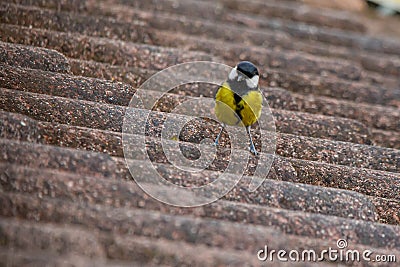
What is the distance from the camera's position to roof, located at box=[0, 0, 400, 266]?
1.38m

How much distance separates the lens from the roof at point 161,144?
1378 millimetres

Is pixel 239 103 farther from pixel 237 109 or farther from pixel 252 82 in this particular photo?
pixel 252 82

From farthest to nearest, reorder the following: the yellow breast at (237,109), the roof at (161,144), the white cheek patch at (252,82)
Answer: the white cheek patch at (252,82), the yellow breast at (237,109), the roof at (161,144)

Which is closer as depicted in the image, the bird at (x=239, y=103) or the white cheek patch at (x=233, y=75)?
the bird at (x=239, y=103)

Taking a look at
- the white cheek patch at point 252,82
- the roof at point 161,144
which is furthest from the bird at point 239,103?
the roof at point 161,144

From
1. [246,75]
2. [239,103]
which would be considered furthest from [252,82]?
[239,103]

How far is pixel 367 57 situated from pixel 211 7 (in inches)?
41.8

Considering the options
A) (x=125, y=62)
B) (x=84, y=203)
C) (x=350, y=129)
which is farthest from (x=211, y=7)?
(x=84, y=203)

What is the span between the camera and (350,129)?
8.09 ft

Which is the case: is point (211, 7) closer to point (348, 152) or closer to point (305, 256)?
point (348, 152)

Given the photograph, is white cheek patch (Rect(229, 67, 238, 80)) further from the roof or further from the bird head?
the roof

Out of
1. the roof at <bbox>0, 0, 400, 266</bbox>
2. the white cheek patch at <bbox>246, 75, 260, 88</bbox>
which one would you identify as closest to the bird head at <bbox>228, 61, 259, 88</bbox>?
the white cheek patch at <bbox>246, 75, 260, 88</bbox>

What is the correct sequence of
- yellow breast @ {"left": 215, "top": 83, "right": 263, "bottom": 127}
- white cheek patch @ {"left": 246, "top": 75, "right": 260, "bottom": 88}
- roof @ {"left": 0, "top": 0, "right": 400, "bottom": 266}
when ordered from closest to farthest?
1. roof @ {"left": 0, "top": 0, "right": 400, "bottom": 266}
2. yellow breast @ {"left": 215, "top": 83, "right": 263, "bottom": 127}
3. white cheek patch @ {"left": 246, "top": 75, "right": 260, "bottom": 88}

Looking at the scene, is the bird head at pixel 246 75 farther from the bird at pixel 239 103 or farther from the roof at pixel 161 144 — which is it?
the roof at pixel 161 144
